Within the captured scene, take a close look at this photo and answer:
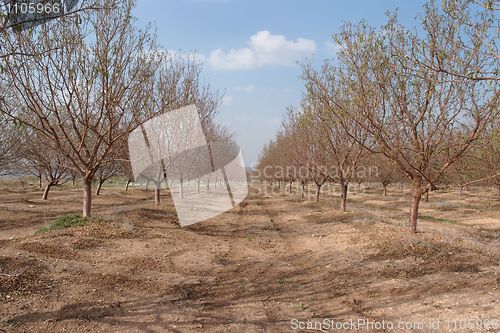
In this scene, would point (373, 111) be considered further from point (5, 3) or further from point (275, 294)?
point (5, 3)

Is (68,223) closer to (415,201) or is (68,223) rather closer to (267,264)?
(267,264)

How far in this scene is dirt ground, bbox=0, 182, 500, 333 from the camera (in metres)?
5.99

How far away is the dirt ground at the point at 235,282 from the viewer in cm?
599

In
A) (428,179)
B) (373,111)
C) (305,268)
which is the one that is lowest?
(305,268)

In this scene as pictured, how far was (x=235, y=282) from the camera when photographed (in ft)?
27.4

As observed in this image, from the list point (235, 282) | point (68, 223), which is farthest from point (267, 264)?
point (68, 223)

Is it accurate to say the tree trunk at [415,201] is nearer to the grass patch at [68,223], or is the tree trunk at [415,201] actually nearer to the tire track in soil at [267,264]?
the tire track in soil at [267,264]

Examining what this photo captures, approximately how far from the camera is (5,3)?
5.15 metres

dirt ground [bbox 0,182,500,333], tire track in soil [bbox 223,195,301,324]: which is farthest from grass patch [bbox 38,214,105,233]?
tire track in soil [bbox 223,195,301,324]

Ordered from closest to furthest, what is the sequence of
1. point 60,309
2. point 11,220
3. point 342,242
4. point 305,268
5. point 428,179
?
point 60,309 → point 305,268 → point 428,179 → point 342,242 → point 11,220

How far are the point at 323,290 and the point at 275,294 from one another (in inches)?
44.9

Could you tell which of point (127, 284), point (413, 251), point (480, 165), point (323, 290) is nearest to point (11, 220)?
point (127, 284)

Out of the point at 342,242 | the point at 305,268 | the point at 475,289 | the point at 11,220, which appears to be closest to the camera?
the point at 475,289

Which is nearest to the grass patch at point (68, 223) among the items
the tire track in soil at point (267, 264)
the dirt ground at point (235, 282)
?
the dirt ground at point (235, 282)
